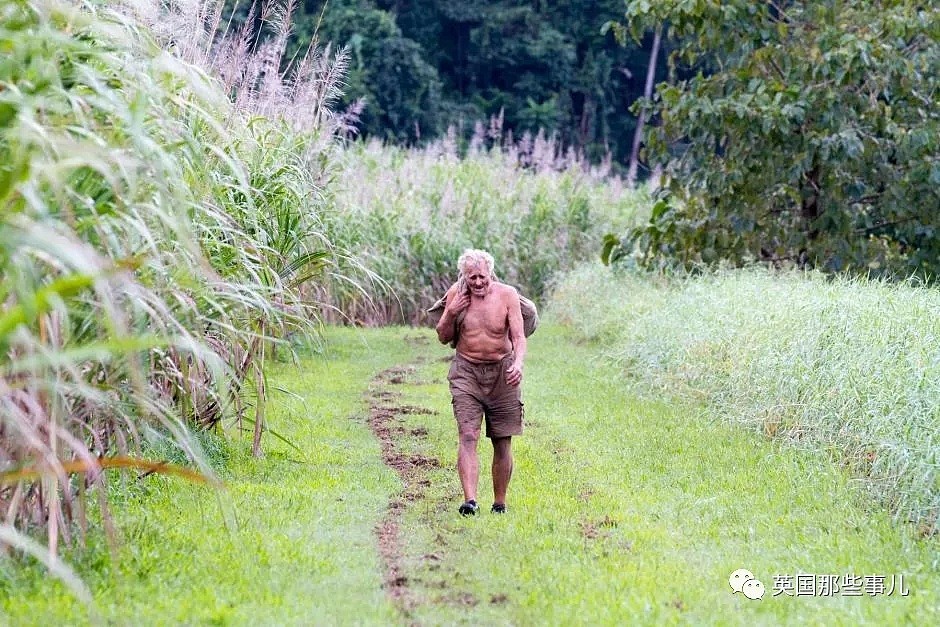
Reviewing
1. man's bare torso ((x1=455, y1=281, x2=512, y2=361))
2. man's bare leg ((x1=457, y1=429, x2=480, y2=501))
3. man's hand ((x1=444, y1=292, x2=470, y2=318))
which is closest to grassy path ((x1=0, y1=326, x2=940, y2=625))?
man's bare leg ((x1=457, y1=429, x2=480, y2=501))

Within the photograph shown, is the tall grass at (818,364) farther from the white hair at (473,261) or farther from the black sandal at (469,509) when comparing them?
the white hair at (473,261)

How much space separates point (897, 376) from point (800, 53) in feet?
29.7

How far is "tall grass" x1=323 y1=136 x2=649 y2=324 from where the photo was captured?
20594mm

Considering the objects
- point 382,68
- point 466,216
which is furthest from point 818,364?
point 382,68

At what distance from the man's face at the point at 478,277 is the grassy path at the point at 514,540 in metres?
1.36

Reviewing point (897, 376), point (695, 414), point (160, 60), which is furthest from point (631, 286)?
point (160, 60)

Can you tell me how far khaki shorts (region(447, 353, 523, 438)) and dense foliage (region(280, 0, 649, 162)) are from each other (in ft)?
104

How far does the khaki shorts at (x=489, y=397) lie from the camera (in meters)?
7.90

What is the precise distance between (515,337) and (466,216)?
49.3ft

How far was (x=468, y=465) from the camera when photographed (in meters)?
7.71

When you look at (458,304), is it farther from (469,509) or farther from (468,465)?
(469,509)

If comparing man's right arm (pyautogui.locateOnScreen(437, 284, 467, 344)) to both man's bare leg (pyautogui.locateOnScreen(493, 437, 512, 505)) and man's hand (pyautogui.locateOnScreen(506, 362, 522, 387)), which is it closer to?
man's hand (pyautogui.locateOnScreen(506, 362, 522, 387))

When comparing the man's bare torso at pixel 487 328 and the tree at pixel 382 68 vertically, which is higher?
the man's bare torso at pixel 487 328

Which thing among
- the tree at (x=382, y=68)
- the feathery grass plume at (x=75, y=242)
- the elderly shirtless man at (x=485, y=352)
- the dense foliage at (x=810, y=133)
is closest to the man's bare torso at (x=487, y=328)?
the elderly shirtless man at (x=485, y=352)
